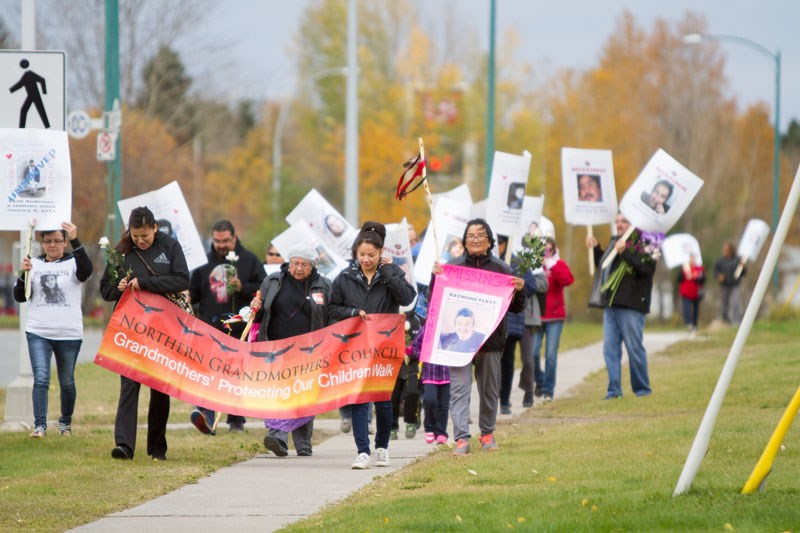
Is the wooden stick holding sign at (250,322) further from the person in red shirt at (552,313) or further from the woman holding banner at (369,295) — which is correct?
the person in red shirt at (552,313)

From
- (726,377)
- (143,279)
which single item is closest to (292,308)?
(143,279)

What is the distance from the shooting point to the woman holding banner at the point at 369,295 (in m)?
11.2

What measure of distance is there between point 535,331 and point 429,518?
8.94 metres

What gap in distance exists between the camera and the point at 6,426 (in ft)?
46.8

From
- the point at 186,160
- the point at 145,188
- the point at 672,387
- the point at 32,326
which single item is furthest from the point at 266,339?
the point at 186,160

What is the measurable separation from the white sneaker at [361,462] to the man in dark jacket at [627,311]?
17.6ft

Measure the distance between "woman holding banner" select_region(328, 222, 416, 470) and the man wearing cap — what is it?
1.97 feet

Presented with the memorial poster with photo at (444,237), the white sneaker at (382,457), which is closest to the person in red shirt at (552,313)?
the memorial poster with photo at (444,237)

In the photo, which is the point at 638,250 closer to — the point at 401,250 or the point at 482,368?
the point at 401,250

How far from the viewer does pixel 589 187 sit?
16359 millimetres

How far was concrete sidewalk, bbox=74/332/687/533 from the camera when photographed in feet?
28.5

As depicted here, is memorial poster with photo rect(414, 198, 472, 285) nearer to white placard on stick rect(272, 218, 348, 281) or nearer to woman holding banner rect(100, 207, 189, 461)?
white placard on stick rect(272, 218, 348, 281)

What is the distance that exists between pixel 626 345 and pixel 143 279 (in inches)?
256

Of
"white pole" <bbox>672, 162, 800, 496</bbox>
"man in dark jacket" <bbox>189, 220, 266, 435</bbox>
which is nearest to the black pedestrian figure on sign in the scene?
"man in dark jacket" <bbox>189, 220, 266, 435</bbox>
